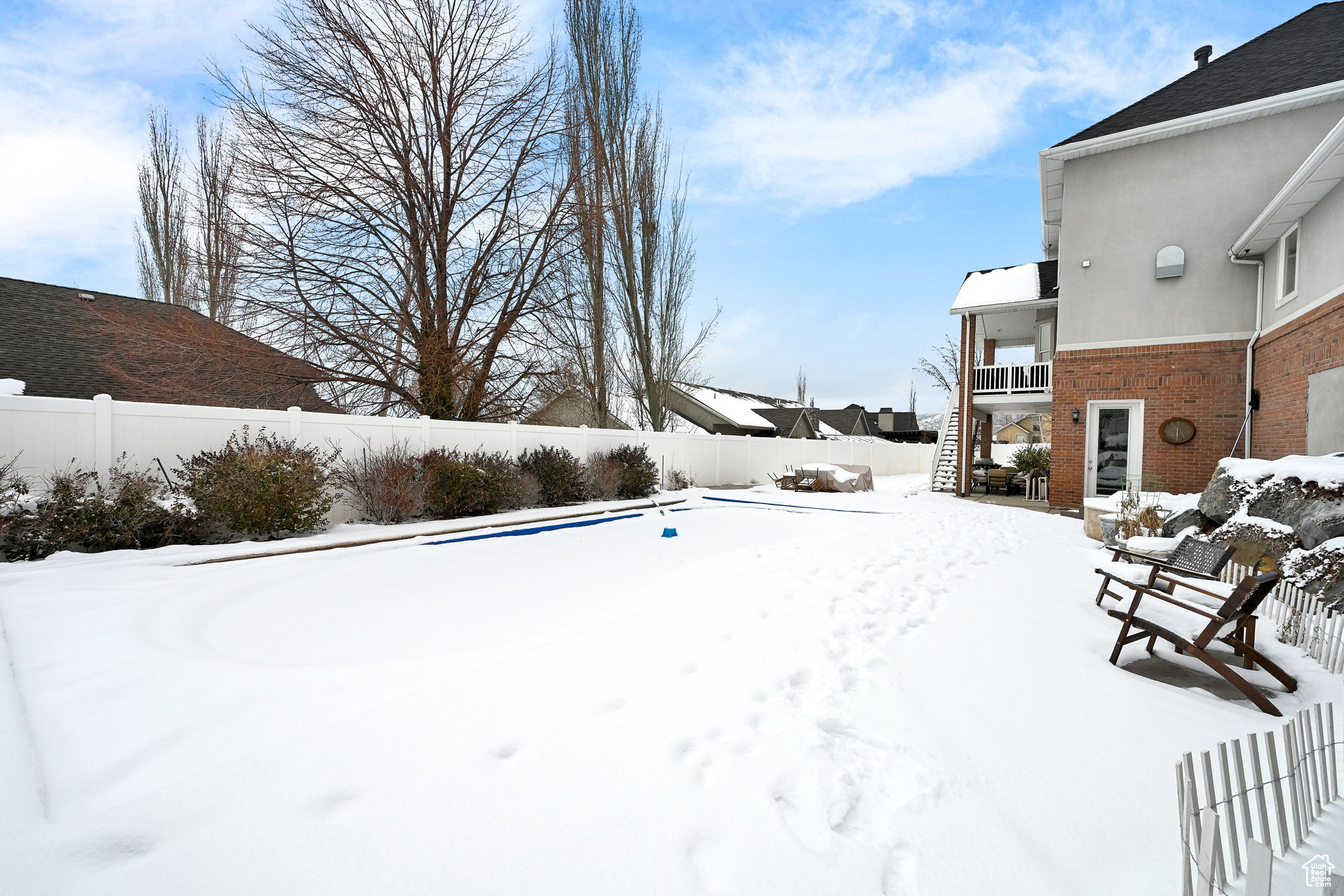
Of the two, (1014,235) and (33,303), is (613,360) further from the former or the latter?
(1014,235)

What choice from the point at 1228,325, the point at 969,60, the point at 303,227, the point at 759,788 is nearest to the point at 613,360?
the point at 303,227

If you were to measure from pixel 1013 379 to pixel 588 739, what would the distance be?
1630cm

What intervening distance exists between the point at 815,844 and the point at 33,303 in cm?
1768

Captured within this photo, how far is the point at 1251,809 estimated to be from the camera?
245cm

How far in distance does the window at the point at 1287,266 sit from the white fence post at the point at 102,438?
646 inches

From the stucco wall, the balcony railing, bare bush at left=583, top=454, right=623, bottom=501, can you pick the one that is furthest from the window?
bare bush at left=583, top=454, right=623, bottom=501

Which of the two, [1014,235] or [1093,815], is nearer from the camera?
[1093,815]

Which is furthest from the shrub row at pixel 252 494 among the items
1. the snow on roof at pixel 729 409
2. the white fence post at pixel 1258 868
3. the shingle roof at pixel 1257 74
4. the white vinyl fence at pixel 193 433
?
the snow on roof at pixel 729 409

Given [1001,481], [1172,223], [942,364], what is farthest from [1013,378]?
[942,364]

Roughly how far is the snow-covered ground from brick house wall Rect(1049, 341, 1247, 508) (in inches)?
339

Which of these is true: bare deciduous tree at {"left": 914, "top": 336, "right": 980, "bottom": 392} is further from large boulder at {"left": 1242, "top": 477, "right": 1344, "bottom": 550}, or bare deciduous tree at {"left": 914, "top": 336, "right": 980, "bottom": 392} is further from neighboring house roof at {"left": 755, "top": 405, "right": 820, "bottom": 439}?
large boulder at {"left": 1242, "top": 477, "right": 1344, "bottom": 550}

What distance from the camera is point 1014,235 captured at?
24.9 metres

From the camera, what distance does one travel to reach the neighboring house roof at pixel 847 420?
1657 inches

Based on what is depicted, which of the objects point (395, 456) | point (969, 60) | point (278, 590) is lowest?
point (278, 590)
